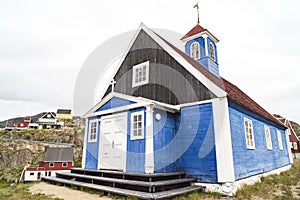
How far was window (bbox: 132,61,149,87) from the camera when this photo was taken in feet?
33.0

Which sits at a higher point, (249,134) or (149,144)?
(249,134)

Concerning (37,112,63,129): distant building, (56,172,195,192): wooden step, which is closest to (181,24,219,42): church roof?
(56,172,195,192): wooden step

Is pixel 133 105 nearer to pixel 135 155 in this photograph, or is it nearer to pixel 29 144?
pixel 135 155

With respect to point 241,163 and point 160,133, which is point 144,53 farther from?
point 241,163

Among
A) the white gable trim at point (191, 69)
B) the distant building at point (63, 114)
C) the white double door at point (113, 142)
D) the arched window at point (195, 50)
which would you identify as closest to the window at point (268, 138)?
the arched window at point (195, 50)

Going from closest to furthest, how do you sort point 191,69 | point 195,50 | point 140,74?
point 191,69 → point 140,74 → point 195,50

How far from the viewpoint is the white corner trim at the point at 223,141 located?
6.65 meters

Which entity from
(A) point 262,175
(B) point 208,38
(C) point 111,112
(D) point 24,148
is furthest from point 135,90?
(D) point 24,148

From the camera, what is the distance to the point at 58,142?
182 feet

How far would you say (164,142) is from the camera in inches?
300

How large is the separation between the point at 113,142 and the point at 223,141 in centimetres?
455

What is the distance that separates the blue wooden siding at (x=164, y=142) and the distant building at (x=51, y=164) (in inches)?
1274

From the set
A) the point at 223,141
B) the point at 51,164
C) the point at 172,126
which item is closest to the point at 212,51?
the point at 172,126

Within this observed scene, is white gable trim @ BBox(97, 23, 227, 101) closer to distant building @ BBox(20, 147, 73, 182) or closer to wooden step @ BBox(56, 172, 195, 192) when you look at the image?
wooden step @ BBox(56, 172, 195, 192)
